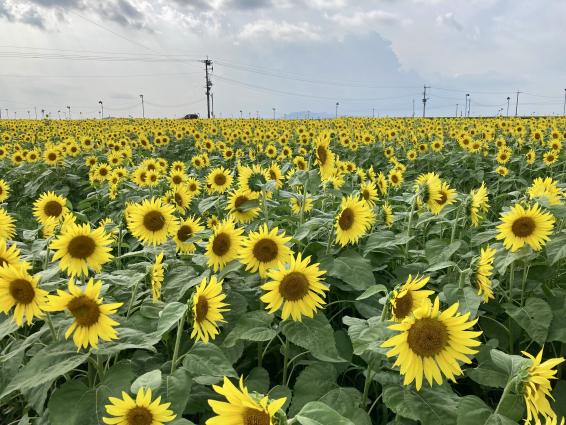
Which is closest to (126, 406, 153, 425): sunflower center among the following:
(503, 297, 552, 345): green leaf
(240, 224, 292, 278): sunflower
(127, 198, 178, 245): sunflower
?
(240, 224, 292, 278): sunflower

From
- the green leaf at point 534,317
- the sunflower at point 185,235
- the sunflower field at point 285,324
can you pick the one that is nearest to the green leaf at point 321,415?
the sunflower field at point 285,324

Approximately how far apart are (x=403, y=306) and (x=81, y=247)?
1.87 meters

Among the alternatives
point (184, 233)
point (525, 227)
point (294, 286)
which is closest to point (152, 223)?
point (184, 233)

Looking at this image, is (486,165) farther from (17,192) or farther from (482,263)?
(17,192)

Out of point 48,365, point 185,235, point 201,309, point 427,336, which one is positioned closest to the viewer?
point 427,336

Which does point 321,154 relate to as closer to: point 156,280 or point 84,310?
point 156,280

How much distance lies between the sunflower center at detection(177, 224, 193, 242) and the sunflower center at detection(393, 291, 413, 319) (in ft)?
5.97

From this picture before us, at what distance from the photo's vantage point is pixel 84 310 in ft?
6.49

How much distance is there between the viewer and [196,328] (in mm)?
2125

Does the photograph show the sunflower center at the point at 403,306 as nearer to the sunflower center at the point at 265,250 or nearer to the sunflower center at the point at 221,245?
the sunflower center at the point at 265,250

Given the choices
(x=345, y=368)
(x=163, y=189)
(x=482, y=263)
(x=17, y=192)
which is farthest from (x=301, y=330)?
(x=17, y=192)

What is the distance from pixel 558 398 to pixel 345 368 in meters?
1.11

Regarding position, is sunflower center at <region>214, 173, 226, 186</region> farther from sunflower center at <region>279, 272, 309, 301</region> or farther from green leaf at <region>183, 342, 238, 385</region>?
green leaf at <region>183, 342, 238, 385</region>

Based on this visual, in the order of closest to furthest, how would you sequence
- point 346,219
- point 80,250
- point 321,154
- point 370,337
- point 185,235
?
1. point 370,337
2. point 80,250
3. point 346,219
4. point 185,235
5. point 321,154
